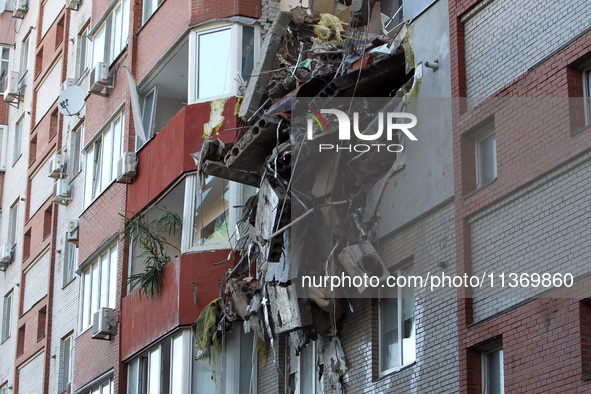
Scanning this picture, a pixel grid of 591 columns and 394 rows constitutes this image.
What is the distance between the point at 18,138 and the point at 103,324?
54.8 feet

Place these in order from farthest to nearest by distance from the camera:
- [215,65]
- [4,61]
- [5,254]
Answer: [4,61], [5,254], [215,65]

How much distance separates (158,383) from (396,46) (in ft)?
25.8

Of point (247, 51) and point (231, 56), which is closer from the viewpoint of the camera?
point (231, 56)

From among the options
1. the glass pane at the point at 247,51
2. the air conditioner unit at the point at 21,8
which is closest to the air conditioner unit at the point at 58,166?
the glass pane at the point at 247,51

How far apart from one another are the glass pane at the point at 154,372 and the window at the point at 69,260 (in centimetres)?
811

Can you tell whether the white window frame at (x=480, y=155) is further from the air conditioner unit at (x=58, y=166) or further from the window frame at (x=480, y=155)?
the air conditioner unit at (x=58, y=166)

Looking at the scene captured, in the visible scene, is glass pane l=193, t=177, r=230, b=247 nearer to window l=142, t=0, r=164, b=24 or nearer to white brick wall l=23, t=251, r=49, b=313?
window l=142, t=0, r=164, b=24

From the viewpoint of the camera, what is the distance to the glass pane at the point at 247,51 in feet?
68.9

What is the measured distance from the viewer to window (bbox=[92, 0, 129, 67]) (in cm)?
2573

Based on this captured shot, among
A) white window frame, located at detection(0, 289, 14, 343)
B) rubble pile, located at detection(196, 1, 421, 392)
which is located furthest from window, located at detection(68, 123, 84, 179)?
rubble pile, located at detection(196, 1, 421, 392)

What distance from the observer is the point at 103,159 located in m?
25.7

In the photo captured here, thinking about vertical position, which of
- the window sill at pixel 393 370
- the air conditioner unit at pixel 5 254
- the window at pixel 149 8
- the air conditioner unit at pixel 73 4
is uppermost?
the air conditioner unit at pixel 73 4

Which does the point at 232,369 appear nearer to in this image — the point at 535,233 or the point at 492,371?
the point at 492,371

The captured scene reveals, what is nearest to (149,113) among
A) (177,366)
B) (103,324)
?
(103,324)
